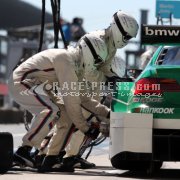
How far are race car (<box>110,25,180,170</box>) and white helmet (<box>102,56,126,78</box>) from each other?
7.11ft

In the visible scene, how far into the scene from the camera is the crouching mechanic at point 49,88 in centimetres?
866

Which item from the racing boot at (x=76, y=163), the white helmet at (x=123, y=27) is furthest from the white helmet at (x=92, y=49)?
the racing boot at (x=76, y=163)

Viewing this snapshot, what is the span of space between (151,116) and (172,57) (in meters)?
1.00

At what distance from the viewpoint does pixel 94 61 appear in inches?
352

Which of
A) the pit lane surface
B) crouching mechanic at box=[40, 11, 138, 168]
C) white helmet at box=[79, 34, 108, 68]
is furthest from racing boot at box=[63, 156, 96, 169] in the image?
white helmet at box=[79, 34, 108, 68]

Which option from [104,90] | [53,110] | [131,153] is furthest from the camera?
[104,90]

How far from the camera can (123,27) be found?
31.3 feet

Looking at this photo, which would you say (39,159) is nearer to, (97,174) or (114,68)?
(97,174)

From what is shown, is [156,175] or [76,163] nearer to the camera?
[156,175]

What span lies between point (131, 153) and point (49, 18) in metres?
63.3

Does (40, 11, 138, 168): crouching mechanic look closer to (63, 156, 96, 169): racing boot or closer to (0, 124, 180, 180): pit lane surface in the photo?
(63, 156, 96, 169): racing boot

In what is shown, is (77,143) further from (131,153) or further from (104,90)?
(131,153)

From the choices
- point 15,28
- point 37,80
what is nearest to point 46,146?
point 37,80

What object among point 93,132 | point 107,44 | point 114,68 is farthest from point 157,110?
point 114,68
